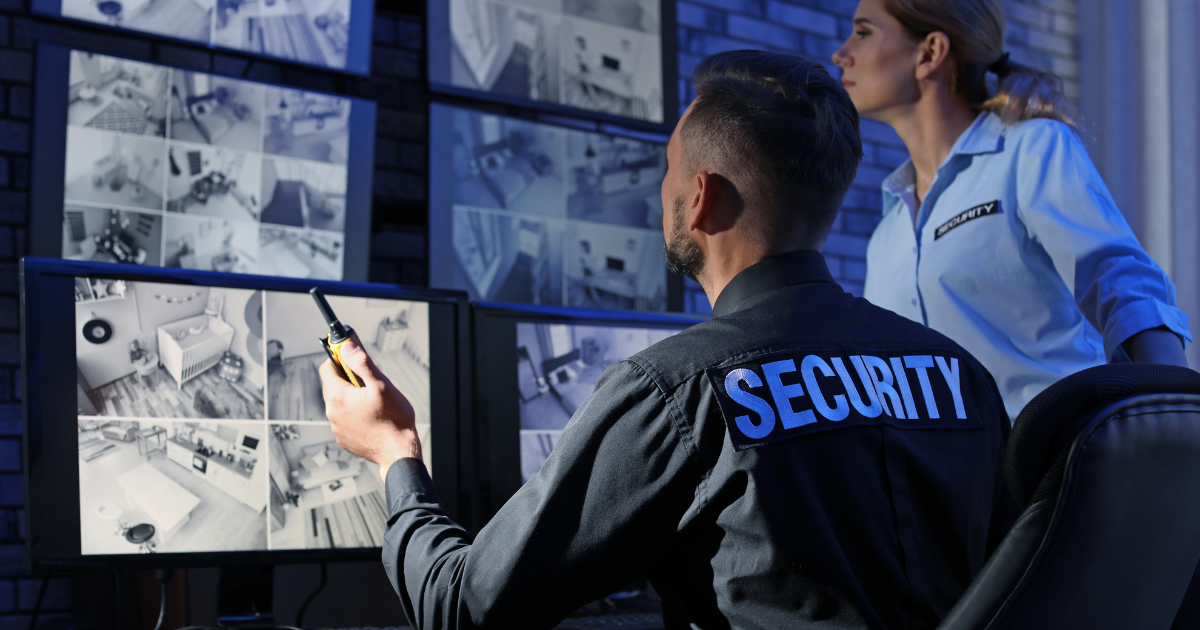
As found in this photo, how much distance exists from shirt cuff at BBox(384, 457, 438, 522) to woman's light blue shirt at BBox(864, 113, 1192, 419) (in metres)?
0.98

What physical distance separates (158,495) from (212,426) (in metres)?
0.12

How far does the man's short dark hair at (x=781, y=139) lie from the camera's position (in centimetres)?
99

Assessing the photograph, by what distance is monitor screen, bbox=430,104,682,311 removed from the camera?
1917 mm

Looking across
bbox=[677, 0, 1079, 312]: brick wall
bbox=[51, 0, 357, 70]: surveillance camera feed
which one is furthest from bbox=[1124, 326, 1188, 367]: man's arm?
bbox=[51, 0, 357, 70]: surveillance camera feed

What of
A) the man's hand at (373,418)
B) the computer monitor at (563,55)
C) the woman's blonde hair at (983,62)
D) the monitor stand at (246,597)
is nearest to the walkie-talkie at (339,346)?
the man's hand at (373,418)

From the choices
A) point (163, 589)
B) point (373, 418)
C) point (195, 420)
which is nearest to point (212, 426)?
point (195, 420)

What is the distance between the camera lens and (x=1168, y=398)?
60 cm

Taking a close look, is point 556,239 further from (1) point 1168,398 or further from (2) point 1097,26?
(2) point 1097,26

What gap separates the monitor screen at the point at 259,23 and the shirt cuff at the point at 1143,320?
1.44m

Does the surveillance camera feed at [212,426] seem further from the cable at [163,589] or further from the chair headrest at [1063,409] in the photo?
the chair headrest at [1063,409]

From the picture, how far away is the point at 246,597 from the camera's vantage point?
1.29 meters

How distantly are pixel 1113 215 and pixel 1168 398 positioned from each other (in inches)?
35.9

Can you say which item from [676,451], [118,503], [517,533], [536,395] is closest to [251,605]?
[118,503]

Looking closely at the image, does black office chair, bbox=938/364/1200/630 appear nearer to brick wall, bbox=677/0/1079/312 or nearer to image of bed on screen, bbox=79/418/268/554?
image of bed on screen, bbox=79/418/268/554
